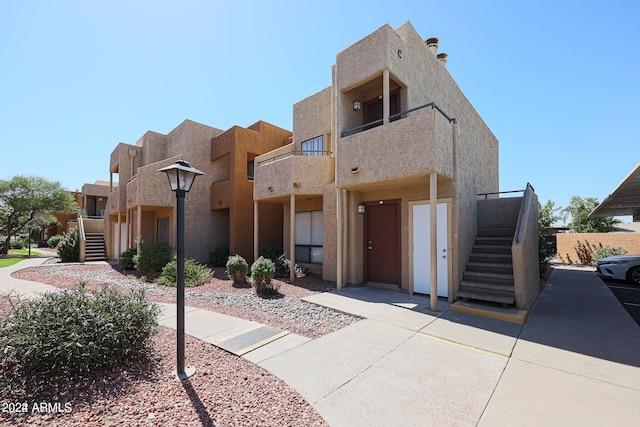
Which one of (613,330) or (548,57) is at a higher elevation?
(548,57)

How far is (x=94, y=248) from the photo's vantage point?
→ 709 inches

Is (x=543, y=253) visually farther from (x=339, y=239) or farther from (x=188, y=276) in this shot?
(x=188, y=276)

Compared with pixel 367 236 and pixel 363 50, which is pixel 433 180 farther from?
pixel 363 50

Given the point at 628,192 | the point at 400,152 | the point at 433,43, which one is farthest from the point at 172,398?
the point at 628,192

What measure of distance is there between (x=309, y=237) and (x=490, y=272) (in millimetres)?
6389

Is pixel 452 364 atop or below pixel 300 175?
below

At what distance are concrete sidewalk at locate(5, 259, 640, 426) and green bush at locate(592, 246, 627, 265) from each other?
12.6 m

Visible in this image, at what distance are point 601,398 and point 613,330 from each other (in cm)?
332

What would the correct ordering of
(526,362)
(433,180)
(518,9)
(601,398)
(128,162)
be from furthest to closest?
(128,162)
(518,9)
(433,180)
(526,362)
(601,398)

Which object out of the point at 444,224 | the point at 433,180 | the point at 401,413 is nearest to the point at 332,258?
the point at 444,224


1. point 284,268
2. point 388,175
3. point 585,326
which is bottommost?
point 585,326

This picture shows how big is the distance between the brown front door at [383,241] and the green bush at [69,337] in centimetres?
656

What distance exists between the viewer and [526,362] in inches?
159

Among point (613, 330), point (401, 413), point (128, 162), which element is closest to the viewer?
point (401, 413)
